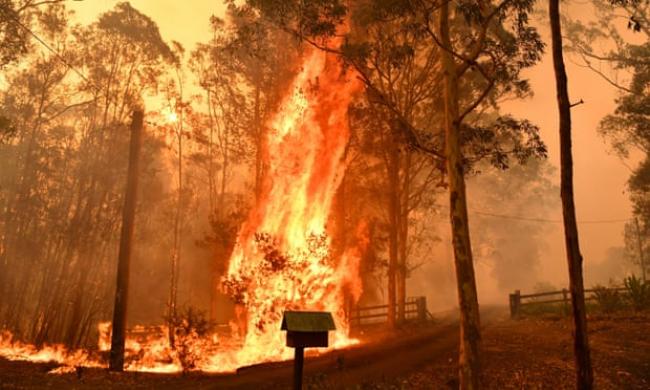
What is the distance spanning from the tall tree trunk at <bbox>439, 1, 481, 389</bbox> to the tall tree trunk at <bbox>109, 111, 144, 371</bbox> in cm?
967

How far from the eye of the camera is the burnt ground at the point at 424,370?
10836 millimetres

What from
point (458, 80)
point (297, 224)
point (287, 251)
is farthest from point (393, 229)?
point (458, 80)

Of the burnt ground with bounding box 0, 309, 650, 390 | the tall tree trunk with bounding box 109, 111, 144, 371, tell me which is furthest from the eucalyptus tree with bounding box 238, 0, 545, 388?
the tall tree trunk with bounding box 109, 111, 144, 371

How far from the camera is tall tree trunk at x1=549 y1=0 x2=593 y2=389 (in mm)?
7820

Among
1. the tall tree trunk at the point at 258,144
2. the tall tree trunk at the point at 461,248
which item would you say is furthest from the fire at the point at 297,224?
the tall tree trunk at the point at 461,248

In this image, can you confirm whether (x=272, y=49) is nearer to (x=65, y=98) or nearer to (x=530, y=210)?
(x=65, y=98)

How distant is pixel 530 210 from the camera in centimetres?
9250

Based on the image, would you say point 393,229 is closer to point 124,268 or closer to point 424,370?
point 424,370

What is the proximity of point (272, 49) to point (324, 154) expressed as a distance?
553 inches

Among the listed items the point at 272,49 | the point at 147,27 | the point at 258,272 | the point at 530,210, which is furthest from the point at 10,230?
the point at 530,210

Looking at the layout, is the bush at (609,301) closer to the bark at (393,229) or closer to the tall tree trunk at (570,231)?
the bark at (393,229)

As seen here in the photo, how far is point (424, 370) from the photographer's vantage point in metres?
12.3

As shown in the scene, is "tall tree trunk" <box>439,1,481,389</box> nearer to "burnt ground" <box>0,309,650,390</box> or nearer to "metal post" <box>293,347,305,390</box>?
"burnt ground" <box>0,309,650,390</box>

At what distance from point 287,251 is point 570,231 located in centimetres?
1080
